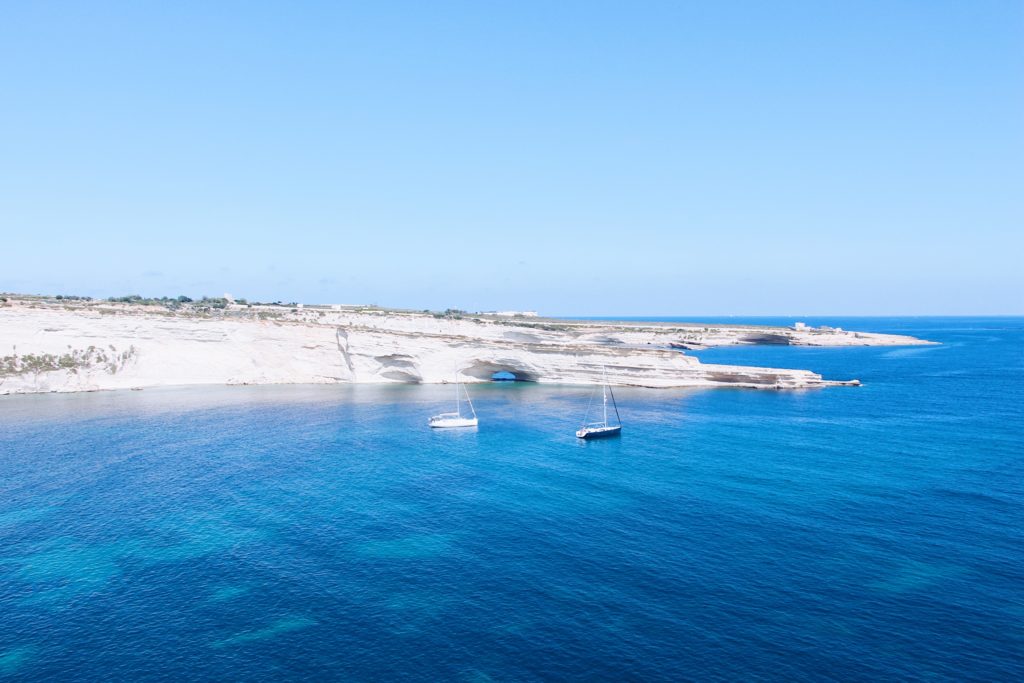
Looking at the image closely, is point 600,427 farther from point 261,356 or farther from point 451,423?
point 261,356

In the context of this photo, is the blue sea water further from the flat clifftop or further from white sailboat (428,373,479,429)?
the flat clifftop

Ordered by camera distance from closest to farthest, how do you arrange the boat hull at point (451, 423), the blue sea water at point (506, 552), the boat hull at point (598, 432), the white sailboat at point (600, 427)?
the blue sea water at point (506, 552)
the boat hull at point (598, 432)
the white sailboat at point (600, 427)
the boat hull at point (451, 423)

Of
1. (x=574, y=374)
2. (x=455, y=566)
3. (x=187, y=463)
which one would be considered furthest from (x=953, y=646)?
(x=574, y=374)

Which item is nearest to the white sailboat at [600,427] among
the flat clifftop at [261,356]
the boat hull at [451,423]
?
the boat hull at [451,423]

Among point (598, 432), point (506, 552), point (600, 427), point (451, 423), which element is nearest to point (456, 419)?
point (451, 423)

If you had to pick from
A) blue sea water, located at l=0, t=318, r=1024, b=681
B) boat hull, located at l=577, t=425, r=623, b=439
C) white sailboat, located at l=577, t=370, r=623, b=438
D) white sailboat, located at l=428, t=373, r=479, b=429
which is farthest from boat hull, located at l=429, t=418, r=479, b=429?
boat hull, located at l=577, t=425, r=623, b=439

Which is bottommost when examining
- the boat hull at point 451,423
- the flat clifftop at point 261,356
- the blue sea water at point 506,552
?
the blue sea water at point 506,552

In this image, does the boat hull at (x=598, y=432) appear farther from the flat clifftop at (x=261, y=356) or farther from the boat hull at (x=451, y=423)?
the flat clifftop at (x=261, y=356)

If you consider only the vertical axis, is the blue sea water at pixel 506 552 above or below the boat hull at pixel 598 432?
below
